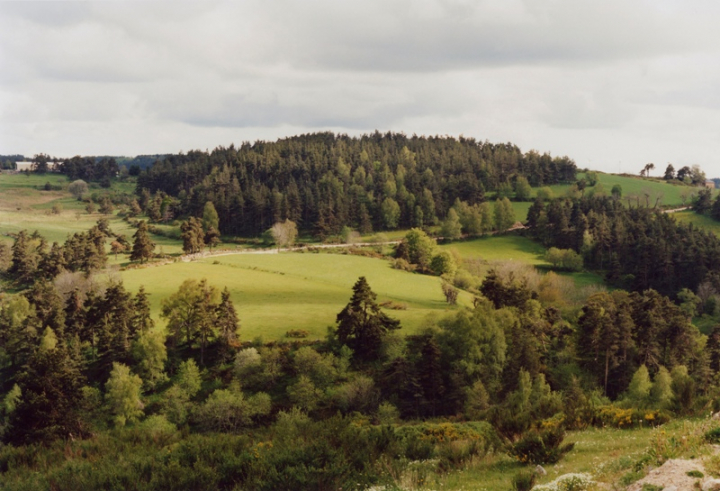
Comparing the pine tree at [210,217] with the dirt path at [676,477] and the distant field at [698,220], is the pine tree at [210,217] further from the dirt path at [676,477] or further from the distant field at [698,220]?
the dirt path at [676,477]

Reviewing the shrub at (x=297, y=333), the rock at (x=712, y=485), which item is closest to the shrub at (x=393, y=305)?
the shrub at (x=297, y=333)

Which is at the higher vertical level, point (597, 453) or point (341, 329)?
point (597, 453)

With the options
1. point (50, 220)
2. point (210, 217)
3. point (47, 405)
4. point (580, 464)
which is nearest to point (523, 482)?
point (580, 464)

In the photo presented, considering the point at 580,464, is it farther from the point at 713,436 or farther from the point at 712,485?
the point at 712,485

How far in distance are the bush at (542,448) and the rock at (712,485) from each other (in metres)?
6.23

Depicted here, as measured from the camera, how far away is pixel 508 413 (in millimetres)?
23047

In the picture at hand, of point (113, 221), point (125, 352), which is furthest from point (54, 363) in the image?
point (113, 221)

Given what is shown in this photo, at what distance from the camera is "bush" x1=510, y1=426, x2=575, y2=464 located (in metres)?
18.3

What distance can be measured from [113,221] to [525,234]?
134 meters

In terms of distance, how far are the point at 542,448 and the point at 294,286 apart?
76.5 m

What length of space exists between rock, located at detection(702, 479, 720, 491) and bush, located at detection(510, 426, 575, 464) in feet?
20.4

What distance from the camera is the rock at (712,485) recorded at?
40.1ft

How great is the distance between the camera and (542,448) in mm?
18516

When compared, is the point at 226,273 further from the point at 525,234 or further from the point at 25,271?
the point at 525,234
